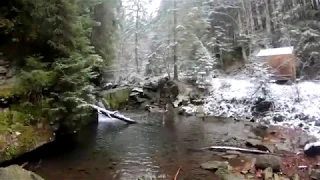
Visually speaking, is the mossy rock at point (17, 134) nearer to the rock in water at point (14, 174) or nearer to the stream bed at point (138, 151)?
the stream bed at point (138, 151)

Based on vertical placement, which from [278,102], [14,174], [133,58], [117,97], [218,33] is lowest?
[14,174]

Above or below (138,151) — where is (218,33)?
above

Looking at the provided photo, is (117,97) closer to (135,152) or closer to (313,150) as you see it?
(135,152)

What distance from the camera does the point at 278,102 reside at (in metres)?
15.4

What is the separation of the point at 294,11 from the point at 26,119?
18.3 m

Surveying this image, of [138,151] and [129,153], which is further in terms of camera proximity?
[138,151]

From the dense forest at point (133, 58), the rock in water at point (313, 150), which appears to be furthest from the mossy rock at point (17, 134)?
the rock in water at point (313, 150)

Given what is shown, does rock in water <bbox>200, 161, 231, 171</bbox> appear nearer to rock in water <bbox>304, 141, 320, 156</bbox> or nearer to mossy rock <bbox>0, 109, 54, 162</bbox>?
rock in water <bbox>304, 141, 320, 156</bbox>

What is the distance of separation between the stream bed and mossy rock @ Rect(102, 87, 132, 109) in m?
4.05

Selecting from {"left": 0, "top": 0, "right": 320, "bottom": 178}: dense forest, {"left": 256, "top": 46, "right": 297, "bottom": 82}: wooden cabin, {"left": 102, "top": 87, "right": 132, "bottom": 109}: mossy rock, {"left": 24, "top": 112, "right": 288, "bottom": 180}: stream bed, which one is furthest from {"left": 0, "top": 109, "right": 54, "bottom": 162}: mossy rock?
{"left": 256, "top": 46, "right": 297, "bottom": 82}: wooden cabin

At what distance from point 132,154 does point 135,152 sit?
256 millimetres

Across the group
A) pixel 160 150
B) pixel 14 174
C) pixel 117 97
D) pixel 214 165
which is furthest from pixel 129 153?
pixel 117 97

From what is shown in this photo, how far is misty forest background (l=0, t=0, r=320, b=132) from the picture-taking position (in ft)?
33.3

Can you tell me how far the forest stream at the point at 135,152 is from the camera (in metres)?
7.84
